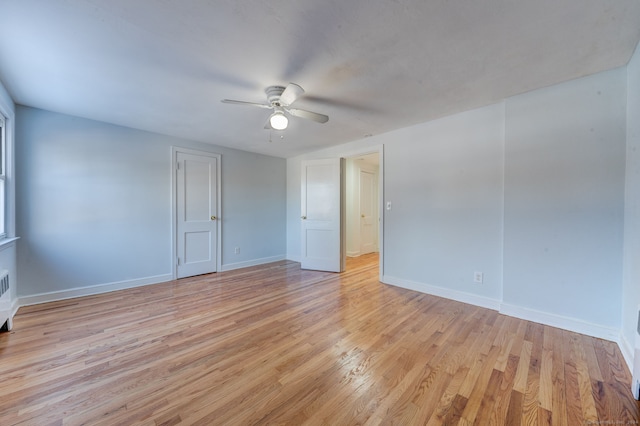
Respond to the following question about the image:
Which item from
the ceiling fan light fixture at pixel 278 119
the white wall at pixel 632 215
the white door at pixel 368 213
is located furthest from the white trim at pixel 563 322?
the white door at pixel 368 213

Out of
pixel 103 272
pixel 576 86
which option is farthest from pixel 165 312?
pixel 576 86

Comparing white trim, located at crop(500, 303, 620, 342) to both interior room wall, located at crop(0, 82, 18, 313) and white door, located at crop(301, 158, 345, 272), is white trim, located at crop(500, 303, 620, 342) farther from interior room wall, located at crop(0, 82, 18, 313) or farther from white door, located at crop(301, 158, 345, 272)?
interior room wall, located at crop(0, 82, 18, 313)

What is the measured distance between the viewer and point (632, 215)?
6.03 feet

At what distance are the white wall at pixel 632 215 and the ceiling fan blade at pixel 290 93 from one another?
244 centimetres

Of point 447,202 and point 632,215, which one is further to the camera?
point 447,202

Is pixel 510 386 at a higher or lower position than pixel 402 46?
lower

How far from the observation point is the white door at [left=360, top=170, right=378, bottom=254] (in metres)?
6.22

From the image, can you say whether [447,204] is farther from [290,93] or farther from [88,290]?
[88,290]

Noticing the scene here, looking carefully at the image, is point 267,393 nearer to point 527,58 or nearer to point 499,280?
point 499,280

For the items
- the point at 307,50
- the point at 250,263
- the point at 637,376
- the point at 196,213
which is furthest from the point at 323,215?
the point at 637,376

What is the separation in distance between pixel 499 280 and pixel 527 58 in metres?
2.13

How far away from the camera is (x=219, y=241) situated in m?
4.45

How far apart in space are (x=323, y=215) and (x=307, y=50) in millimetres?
3006

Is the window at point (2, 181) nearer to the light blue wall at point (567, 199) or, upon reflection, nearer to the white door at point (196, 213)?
the white door at point (196, 213)
